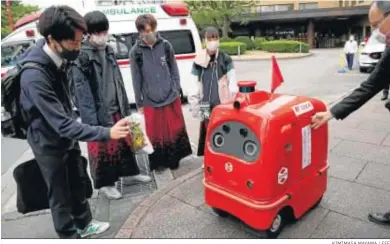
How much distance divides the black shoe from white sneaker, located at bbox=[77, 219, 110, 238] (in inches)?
86.5

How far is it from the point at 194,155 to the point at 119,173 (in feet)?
4.41

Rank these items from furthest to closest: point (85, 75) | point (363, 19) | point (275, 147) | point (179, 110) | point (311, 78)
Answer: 1. point (363, 19)
2. point (311, 78)
3. point (179, 110)
4. point (85, 75)
5. point (275, 147)

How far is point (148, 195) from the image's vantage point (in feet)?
11.3

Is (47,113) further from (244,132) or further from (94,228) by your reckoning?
(244,132)

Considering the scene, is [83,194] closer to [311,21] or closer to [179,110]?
[179,110]

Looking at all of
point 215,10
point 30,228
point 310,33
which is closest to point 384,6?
point 30,228

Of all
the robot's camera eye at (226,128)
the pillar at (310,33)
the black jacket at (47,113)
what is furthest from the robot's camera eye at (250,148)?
the pillar at (310,33)

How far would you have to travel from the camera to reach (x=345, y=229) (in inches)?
104

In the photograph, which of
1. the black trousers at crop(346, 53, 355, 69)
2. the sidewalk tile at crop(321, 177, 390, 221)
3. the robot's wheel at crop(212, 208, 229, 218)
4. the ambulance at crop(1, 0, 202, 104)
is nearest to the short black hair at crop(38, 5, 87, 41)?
the robot's wheel at crop(212, 208, 229, 218)

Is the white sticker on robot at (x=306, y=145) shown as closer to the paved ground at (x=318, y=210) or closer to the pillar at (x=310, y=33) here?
the paved ground at (x=318, y=210)

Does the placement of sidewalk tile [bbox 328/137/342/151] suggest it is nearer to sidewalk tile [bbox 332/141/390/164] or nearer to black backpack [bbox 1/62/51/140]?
sidewalk tile [bbox 332/141/390/164]

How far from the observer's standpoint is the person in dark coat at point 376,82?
2.23m

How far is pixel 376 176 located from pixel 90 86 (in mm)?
3071

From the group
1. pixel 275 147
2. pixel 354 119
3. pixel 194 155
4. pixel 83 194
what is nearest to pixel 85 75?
pixel 83 194
